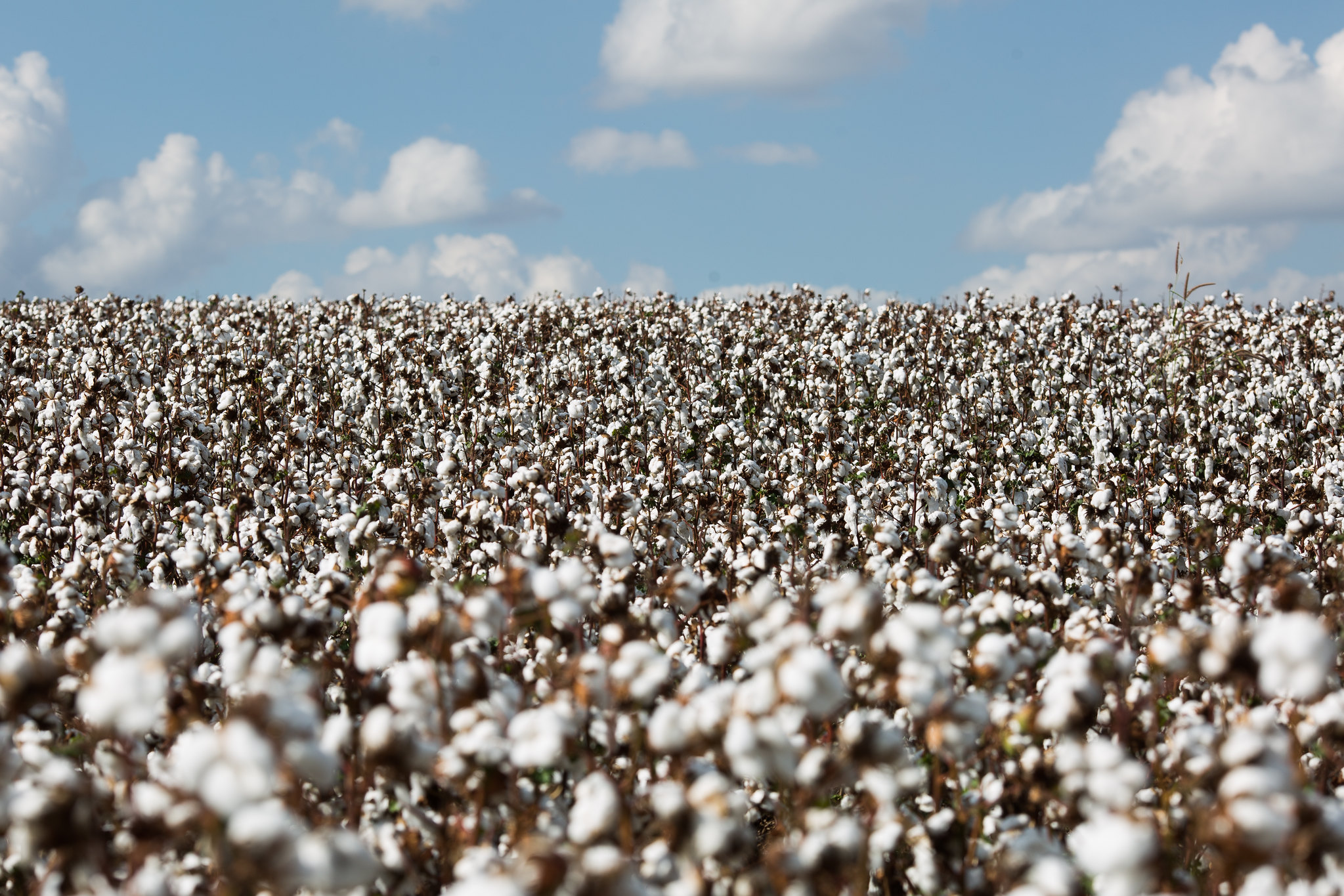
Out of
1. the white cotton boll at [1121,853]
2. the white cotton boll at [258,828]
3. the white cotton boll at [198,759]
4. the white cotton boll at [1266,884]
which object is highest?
the white cotton boll at [198,759]

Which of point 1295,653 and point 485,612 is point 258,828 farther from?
point 1295,653

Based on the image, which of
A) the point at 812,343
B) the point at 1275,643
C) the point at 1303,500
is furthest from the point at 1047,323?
the point at 1275,643

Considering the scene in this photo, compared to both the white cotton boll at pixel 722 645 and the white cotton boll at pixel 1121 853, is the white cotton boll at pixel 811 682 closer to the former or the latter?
the white cotton boll at pixel 1121 853

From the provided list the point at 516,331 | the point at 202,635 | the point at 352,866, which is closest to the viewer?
the point at 352,866

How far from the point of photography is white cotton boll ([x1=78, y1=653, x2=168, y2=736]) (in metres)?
2.92

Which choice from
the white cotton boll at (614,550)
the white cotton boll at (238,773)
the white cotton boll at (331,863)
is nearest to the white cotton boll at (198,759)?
the white cotton boll at (238,773)

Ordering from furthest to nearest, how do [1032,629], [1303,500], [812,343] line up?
[812,343], [1303,500], [1032,629]

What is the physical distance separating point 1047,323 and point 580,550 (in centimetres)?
1574

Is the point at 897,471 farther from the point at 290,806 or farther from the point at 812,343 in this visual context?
the point at 290,806

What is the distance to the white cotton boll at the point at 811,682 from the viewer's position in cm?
313

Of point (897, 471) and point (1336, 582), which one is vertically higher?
point (897, 471)

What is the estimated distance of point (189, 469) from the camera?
36.2 feet

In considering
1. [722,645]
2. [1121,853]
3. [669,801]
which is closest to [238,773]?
[669,801]

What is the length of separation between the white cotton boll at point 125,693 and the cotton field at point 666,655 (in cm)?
1
